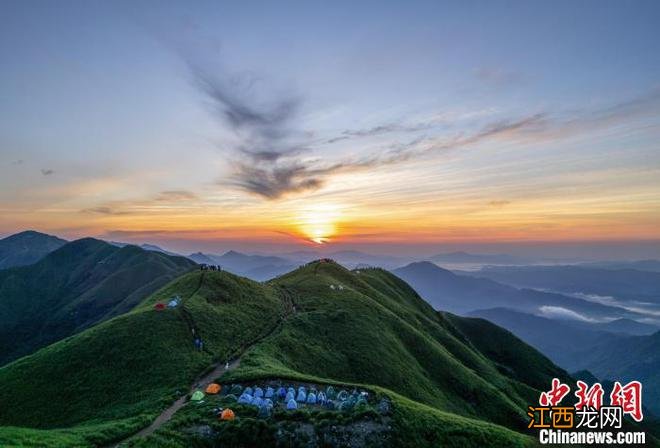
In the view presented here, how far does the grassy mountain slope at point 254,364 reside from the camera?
124 ft

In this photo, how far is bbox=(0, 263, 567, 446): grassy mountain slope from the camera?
37844 millimetres

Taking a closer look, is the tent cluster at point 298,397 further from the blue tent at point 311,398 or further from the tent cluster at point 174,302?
the tent cluster at point 174,302

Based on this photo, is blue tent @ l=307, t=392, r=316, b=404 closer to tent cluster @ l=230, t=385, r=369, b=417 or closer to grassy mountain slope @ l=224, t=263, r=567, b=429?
tent cluster @ l=230, t=385, r=369, b=417

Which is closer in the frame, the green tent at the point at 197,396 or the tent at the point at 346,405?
the tent at the point at 346,405

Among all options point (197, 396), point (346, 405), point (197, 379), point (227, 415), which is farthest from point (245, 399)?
point (197, 379)

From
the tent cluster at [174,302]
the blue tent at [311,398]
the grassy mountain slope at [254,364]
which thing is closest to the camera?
the blue tent at [311,398]

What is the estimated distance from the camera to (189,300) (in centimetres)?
6994

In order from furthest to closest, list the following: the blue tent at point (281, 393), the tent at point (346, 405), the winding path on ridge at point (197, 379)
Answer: the blue tent at point (281, 393)
the tent at point (346, 405)
the winding path on ridge at point (197, 379)

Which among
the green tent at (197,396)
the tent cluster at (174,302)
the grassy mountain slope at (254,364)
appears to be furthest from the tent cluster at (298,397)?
the tent cluster at (174,302)

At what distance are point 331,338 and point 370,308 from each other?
24962mm

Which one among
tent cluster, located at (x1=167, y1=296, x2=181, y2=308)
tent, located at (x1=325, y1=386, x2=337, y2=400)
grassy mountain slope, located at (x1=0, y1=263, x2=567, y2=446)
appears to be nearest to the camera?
grassy mountain slope, located at (x1=0, y1=263, x2=567, y2=446)

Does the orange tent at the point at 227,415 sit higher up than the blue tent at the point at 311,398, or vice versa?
the orange tent at the point at 227,415

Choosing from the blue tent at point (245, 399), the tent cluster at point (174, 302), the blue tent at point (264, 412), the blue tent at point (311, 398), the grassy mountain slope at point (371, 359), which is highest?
the tent cluster at point (174, 302)

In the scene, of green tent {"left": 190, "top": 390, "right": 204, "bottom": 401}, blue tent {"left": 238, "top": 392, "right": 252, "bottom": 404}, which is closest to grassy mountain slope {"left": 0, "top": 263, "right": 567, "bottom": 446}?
green tent {"left": 190, "top": 390, "right": 204, "bottom": 401}
